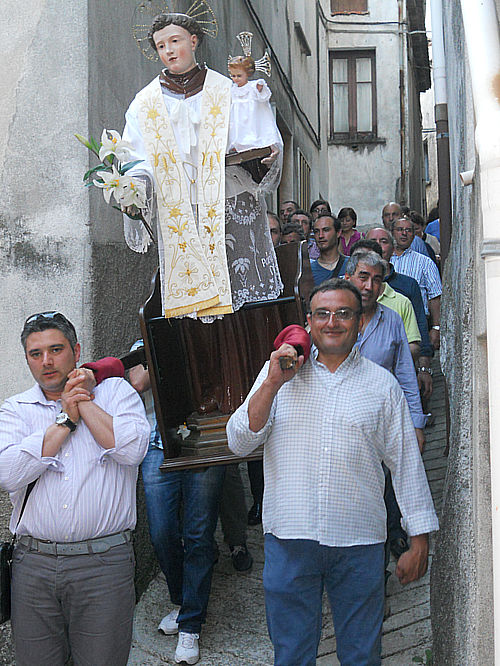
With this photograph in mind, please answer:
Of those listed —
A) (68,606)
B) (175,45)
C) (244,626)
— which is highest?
(175,45)

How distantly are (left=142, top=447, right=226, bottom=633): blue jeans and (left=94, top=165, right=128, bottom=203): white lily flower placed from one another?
1506mm

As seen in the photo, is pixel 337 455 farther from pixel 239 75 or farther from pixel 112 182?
pixel 239 75

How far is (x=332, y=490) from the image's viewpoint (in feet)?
10.9

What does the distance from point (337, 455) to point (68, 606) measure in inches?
45.4

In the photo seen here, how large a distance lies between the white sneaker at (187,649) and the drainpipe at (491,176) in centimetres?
271

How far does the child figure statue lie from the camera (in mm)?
4145

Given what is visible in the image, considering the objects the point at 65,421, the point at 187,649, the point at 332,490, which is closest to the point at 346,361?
the point at 332,490

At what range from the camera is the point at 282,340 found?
351cm

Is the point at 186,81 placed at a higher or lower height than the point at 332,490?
higher

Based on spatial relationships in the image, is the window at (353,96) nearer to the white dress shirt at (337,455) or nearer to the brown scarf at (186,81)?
the brown scarf at (186,81)

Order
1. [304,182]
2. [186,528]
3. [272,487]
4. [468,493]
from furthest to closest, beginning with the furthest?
[304,182] → [186,528] → [272,487] → [468,493]

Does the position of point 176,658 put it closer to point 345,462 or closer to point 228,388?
point 228,388

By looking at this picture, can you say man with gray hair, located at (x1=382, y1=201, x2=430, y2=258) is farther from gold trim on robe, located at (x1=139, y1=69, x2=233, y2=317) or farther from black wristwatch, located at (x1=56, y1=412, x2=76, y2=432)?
black wristwatch, located at (x1=56, y1=412, x2=76, y2=432)

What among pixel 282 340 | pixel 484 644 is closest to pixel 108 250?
pixel 282 340
